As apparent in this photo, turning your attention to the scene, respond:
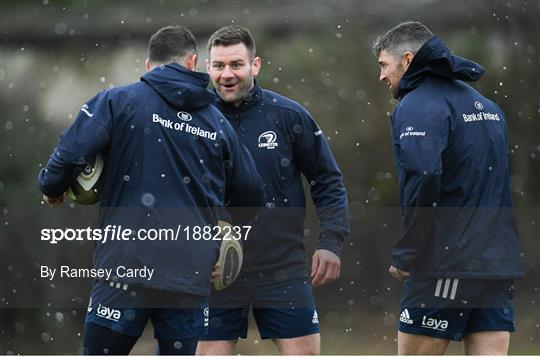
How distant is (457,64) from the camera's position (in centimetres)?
459

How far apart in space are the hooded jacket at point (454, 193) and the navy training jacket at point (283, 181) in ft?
2.27

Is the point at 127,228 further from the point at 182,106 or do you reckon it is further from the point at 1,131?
the point at 1,131

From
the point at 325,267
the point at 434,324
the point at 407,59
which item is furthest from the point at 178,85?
the point at 434,324

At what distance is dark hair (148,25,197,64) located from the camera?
13.9ft

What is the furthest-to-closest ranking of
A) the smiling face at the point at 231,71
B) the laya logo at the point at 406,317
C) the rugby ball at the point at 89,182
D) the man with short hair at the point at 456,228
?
the smiling face at the point at 231,71 → the laya logo at the point at 406,317 → the man with short hair at the point at 456,228 → the rugby ball at the point at 89,182

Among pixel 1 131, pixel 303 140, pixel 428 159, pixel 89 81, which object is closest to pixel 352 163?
pixel 89 81

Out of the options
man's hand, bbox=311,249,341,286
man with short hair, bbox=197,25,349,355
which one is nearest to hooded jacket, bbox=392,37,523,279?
man's hand, bbox=311,249,341,286

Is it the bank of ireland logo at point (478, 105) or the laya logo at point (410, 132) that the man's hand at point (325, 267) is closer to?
the laya logo at point (410, 132)

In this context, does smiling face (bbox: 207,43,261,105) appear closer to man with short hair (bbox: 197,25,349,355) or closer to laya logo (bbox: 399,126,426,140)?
man with short hair (bbox: 197,25,349,355)

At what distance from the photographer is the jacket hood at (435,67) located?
14.9 feet

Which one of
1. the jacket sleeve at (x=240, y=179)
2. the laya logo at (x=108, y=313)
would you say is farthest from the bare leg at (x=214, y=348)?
the laya logo at (x=108, y=313)

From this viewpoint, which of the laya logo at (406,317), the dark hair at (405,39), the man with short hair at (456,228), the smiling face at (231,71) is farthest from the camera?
the smiling face at (231,71)

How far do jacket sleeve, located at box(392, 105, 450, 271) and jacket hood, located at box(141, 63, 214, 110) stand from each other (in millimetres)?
900

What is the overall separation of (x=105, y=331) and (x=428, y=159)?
1531 millimetres
